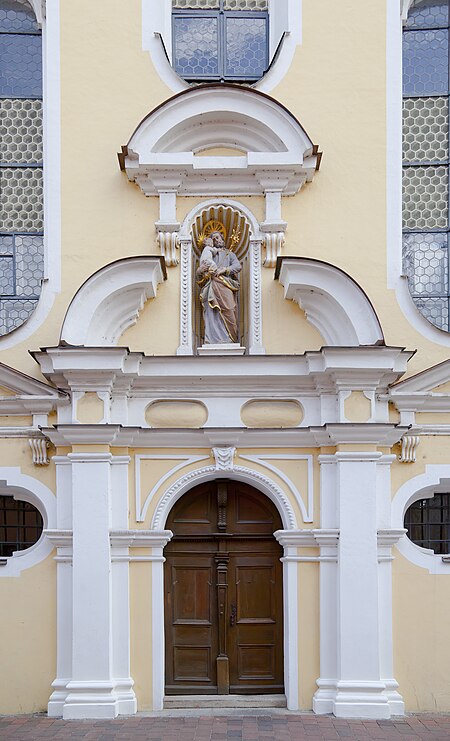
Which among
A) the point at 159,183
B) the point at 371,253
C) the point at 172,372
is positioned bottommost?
the point at 172,372

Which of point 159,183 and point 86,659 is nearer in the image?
point 86,659

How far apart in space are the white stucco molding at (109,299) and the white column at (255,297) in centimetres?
95

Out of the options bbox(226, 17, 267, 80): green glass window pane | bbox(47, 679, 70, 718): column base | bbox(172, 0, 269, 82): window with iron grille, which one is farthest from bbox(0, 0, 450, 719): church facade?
bbox(226, 17, 267, 80): green glass window pane

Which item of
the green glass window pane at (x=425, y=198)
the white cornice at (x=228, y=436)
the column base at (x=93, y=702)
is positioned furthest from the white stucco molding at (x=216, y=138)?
the column base at (x=93, y=702)

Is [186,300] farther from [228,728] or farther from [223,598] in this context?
[228,728]

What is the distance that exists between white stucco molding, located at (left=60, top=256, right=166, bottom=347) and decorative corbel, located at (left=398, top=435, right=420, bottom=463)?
116 inches

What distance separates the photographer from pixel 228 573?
29.8ft

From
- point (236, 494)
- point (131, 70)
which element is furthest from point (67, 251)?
point (236, 494)

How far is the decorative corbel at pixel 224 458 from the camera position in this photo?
881 cm

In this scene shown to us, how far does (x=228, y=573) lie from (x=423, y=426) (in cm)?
251

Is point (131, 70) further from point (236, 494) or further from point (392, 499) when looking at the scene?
point (392, 499)

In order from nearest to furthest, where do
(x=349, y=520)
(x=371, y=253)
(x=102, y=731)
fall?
(x=102, y=731)
(x=349, y=520)
(x=371, y=253)

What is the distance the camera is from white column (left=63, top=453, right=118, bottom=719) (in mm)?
8383

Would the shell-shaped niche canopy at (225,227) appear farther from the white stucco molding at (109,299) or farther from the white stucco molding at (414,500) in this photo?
the white stucco molding at (414,500)
